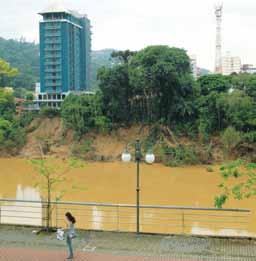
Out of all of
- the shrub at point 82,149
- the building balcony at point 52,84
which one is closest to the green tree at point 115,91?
the shrub at point 82,149

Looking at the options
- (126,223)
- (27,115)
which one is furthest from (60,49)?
(126,223)

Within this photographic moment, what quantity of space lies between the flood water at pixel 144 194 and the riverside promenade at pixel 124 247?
7.24 ft

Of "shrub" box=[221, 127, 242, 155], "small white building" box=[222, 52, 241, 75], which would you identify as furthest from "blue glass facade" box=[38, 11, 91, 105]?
"small white building" box=[222, 52, 241, 75]

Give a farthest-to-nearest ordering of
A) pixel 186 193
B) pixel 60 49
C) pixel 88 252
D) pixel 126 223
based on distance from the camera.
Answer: pixel 60 49, pixel 186 193, pixel 126 223, pixel 88 252

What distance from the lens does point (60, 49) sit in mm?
53250

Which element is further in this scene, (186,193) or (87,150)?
(87,150)

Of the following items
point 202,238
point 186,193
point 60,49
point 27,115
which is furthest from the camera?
point 60,49

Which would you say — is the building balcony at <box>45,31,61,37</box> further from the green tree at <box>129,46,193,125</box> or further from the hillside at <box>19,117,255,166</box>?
the green tree at <box>129,46,193,125</box>

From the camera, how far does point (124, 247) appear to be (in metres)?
9.10

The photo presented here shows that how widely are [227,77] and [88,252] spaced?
28770 millimetres

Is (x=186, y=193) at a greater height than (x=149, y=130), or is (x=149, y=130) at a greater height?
(x=149, y=130)

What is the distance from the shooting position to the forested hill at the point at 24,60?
72562 millimetres

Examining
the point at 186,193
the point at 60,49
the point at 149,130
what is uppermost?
the point at 60,49

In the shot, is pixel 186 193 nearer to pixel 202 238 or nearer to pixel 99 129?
pixel 202 238
